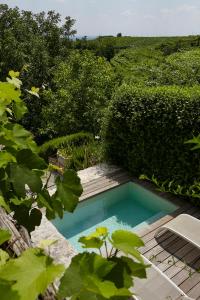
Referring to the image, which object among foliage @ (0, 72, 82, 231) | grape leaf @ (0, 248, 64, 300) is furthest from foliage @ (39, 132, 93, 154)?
grape leaf @ (0, 248, 64, 300)

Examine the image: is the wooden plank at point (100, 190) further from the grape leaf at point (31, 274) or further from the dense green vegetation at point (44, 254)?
the grape leaf at point (31, 274)

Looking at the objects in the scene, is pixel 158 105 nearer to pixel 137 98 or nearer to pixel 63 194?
pixel 137 98

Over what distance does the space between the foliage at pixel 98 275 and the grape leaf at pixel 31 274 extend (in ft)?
0.10

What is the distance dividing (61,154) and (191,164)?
4.24m

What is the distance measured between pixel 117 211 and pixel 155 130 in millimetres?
2133

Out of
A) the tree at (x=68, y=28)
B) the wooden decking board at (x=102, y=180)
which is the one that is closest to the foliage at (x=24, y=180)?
the wooden decking board at (x=102, y=180)

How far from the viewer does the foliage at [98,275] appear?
0.70 m

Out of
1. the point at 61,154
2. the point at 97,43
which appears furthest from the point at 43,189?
the point at 97,43

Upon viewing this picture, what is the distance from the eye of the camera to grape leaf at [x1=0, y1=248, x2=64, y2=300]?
67 centimetres

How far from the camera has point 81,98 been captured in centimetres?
1198

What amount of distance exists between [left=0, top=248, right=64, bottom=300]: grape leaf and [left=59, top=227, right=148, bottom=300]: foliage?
31mm

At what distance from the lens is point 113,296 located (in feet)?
2.43

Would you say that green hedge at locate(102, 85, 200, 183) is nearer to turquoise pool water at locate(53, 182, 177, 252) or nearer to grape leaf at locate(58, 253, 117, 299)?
turquoise pool water at locate(53, 182, 177, 252)

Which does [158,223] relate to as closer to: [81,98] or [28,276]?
[81,98]
